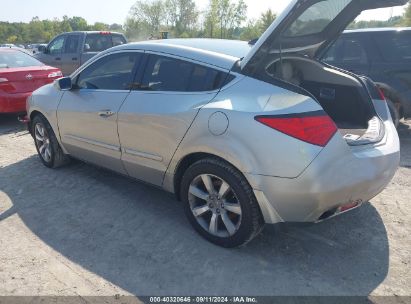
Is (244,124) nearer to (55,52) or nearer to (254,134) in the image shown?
(254,134)

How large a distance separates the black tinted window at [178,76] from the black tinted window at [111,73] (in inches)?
10.2

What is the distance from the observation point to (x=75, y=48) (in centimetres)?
1135

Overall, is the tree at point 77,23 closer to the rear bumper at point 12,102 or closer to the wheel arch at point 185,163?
the rear bumper at point 12,102

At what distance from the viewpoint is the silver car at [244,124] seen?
258cm

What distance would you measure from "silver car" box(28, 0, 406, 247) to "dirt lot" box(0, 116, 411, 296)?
11.2 inches

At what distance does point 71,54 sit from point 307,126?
10.4 m

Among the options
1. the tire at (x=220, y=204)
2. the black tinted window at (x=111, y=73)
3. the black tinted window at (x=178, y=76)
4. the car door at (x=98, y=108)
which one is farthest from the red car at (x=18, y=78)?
the tire at (x=220, y=204)

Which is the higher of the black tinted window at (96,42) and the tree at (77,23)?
the black tinted window at (96,42)

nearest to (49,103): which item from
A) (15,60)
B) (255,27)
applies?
(15,60)

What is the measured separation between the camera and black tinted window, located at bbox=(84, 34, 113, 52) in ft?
37.0

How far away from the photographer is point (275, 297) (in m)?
2.53

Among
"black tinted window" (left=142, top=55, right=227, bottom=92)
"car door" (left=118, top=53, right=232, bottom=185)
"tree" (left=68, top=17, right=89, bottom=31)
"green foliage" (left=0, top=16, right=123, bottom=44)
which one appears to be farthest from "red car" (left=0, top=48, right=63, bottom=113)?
"tree" (left=68, top=17, right=89, bottom=31)

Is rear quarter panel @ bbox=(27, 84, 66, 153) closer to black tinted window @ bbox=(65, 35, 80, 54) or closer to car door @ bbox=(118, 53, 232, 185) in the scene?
car door @ bbox=(118, 53, 232, 185)

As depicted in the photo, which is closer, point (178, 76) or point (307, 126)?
point (307, 126)
